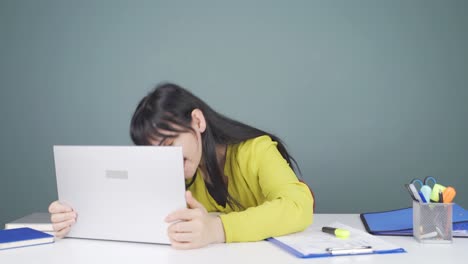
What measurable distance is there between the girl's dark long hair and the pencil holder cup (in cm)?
55

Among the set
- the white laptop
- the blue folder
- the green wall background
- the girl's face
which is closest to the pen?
the blue folder

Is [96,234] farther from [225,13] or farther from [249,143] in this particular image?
[225,13]

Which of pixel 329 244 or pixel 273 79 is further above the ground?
pixel 273 79

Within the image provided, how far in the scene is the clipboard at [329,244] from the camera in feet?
3.84

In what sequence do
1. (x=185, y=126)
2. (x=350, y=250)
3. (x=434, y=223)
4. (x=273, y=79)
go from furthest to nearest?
(x=273, y=79), (x=185, y=126), (x=434, y=223), (x=350, y=250)

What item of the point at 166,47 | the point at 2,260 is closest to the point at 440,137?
the point at 166,47

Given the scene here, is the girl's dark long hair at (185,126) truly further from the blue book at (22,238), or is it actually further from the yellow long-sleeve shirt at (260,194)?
the blue book at (22,238)

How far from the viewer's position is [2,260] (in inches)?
46.7

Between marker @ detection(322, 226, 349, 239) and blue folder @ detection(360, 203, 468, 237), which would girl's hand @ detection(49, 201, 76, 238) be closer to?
marker @ detection(322, 226, 349, 239)

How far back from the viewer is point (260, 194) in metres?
1.71

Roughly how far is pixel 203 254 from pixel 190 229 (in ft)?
0.20

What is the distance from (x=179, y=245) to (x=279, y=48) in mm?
1876

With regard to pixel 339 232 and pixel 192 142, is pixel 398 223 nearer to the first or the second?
pixel 339 232

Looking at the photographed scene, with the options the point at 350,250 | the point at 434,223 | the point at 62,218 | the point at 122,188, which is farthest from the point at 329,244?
the point at 62,218
